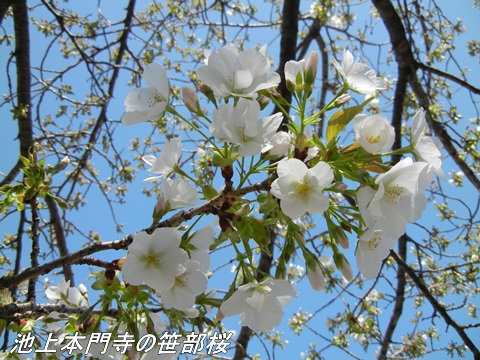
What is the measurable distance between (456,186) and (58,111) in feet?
13.9

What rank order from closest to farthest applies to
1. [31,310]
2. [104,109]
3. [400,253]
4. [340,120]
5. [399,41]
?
[340,120] < [31,310] < [399,41] < [400,253] < [104,109]

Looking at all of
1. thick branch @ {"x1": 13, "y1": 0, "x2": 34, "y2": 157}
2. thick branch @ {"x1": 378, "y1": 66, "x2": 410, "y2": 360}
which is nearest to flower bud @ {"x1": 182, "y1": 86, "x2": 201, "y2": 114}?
thick branch @ {"x1": 13, "y1": 0, "x2": 34, "y2": 157}

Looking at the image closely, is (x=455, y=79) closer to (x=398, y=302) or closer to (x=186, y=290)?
(x=398, y=302)

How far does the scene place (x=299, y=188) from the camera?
108 cm

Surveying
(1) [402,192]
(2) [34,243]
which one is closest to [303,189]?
(1) [402,192]

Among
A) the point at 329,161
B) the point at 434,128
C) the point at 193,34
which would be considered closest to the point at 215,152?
the point at 329,161

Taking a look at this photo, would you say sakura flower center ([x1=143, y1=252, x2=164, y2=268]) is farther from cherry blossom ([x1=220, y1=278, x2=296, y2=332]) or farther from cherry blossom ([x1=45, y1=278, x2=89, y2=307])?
cherry blossom ([x1=45, y1=278, x2=89, y2=307])

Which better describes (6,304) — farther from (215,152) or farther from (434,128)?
(434,128)

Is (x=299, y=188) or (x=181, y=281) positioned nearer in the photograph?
(x=299, y=188)

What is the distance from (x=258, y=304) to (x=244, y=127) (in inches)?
21.2

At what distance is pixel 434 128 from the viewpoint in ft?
10.3

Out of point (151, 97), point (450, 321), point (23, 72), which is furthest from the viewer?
point (23, 72)

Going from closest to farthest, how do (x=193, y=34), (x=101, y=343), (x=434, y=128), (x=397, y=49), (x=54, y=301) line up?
1. (x=101, y=343)
2. (x=54, y=301)
3. (x=434, y=128)
4. (x=397, y=49)
5. (x=193, y=34)

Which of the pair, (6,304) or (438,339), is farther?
(438,339)
